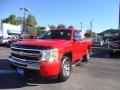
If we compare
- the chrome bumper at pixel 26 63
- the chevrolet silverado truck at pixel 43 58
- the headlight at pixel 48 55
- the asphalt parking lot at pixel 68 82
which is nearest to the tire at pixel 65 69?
the chevrolet silverado truck at pixel 43 58

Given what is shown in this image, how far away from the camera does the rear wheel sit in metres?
8.58

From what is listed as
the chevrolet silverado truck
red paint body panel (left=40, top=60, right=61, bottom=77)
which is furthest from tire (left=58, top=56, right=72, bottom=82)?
red paint body panel (left=40, top=60, right=61, bottom=77)

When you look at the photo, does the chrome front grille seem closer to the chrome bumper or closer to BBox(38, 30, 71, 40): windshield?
the chrome bumper

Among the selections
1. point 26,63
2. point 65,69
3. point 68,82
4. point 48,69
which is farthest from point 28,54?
point 68,82

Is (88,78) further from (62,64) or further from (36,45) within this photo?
(36,45)

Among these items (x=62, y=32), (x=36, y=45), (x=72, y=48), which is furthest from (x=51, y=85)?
(x=62, y=32)

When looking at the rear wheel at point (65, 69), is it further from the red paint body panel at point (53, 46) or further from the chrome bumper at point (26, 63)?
the chrome bumper at point (26, 63)

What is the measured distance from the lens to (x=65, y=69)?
893 centimetres

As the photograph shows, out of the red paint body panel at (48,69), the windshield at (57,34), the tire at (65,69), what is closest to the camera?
the red paint body panel at (48,69)

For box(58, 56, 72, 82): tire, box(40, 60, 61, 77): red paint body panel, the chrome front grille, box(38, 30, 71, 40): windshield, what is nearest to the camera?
box(40, 60, 61, 77): red paint body panel

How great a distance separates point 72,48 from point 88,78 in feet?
4.20

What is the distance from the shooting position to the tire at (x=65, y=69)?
857cm

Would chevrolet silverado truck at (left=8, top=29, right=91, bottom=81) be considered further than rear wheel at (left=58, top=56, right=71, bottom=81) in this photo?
No

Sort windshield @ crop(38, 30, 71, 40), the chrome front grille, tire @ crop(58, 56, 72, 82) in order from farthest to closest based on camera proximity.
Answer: windshield @ crop(38, 30, 71, 40) < tire @ crop(58, 56, 72, 82) < the chrome front grille
